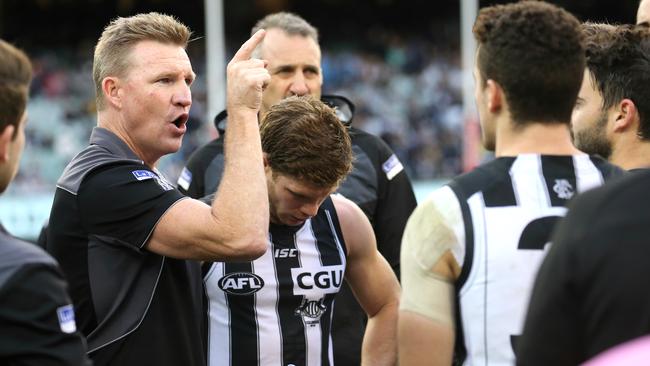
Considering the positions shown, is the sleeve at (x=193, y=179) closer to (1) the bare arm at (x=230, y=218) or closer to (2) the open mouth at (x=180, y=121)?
(2) the open mouth at (x=180, y=121)

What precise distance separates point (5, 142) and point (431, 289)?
111 centimetres

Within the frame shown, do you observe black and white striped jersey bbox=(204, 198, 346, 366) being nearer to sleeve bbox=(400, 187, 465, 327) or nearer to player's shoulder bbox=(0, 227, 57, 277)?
sleeve bbox=(400, 187, 465, 327)

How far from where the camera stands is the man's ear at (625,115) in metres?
3.43

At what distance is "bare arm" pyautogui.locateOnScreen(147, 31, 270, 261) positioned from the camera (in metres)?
2.99

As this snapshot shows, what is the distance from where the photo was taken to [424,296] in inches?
96.5

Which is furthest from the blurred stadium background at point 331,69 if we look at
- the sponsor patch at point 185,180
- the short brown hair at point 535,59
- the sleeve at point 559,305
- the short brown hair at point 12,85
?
the sleeve at point 559,305

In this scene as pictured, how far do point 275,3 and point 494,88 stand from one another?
21.1m

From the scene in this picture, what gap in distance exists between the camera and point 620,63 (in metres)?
3.47

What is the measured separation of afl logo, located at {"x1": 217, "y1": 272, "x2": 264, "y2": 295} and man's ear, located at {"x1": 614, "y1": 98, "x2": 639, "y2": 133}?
4.57ft

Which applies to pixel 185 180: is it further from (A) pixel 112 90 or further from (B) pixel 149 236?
(B) pixel 149 236

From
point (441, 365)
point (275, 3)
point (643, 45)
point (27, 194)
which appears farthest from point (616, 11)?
point (441, 365)

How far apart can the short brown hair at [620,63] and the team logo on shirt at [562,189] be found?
3.54 feet

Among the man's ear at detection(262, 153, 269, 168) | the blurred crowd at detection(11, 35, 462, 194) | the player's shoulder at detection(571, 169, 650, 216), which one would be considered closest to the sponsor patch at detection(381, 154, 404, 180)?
the man's ear at detection(262, 153, 269, 168)

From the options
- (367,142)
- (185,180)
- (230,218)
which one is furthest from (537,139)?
(185,180)
